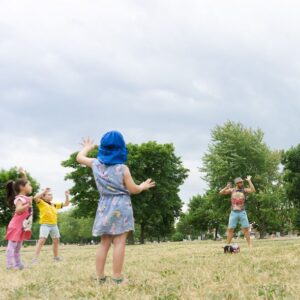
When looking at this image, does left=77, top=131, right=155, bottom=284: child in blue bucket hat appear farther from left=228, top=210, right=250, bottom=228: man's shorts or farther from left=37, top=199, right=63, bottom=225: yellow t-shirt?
left=228, top=210, right=250, bottom=228: man's shorts

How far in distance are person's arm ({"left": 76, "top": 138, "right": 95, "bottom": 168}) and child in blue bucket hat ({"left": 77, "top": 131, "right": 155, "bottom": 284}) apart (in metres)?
0.20

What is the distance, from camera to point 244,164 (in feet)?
140

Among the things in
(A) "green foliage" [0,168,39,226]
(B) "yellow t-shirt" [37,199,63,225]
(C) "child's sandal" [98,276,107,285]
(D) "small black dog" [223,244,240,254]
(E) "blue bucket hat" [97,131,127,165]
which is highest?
(A) "green foliage" [0,168,39,226]

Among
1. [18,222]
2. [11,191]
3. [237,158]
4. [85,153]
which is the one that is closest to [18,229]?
[18,222]

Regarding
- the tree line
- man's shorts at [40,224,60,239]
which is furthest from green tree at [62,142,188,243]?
man's shorts at [40,224,60,239]

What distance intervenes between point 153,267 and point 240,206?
21.0ft

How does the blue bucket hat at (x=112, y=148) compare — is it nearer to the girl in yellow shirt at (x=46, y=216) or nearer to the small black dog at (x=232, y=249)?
the girl in yellow shirt at (x=46, y=216)

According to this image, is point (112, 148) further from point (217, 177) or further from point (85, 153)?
point (217, 177)

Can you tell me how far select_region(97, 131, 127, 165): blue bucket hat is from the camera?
6.32 m

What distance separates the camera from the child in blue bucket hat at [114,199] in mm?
6219

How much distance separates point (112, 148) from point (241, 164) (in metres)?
37.4

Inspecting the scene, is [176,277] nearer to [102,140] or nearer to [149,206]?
[102,140]

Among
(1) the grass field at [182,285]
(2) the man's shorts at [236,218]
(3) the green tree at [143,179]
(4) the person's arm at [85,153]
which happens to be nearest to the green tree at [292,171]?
(3) the green tree at [143,179]

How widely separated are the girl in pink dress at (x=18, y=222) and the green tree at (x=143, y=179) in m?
35.5
